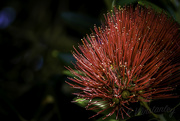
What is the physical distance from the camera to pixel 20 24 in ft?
10.3

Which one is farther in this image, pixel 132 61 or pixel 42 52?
pixel 42 52

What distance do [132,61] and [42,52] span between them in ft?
6.35

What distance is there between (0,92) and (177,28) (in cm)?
127

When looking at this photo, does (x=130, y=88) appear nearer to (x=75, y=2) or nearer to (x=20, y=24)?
(x=75, y=2)

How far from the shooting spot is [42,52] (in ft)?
9.14

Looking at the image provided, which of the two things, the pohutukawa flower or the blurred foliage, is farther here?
the blurred foliage

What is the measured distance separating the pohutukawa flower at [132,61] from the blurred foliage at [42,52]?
0.93 feet

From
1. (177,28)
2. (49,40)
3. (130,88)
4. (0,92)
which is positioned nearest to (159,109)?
(130,88)

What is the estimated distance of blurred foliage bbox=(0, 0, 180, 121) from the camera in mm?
1774

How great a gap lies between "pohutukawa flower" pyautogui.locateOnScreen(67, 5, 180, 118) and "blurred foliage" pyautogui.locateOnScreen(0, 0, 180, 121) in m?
0.28

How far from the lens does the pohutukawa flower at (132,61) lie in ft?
3.06

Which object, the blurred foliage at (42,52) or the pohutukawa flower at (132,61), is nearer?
the pohutukawa flower at (132,61)

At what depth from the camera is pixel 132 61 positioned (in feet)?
3.26

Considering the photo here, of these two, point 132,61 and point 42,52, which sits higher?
Answer: point 42,52
